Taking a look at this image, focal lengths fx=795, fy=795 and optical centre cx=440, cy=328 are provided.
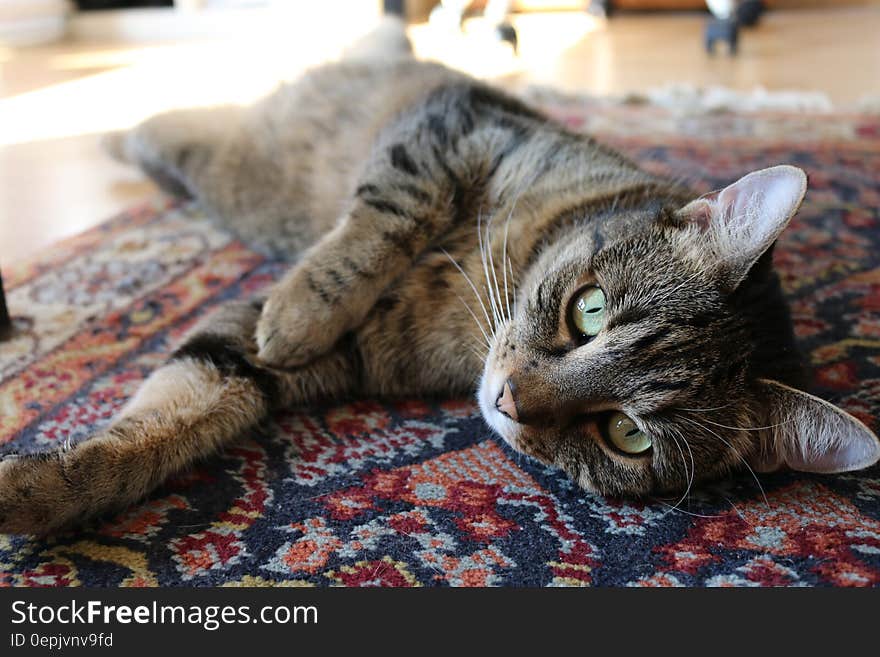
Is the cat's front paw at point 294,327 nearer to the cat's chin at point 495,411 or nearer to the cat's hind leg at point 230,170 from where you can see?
the cat's chin at point 495,411

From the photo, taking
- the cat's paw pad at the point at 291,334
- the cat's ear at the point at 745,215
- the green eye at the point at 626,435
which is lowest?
the green eye at the point at 626,435

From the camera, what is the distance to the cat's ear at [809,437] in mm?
998

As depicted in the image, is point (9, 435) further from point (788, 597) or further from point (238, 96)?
point (238, 96)

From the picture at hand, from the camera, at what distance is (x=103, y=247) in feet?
6.16

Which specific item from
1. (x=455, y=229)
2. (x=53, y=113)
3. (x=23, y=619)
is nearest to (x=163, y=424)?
(x=23, y=619)

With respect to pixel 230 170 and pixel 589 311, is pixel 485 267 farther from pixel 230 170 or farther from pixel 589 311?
pixel 230 170

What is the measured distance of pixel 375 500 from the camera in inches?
42.7

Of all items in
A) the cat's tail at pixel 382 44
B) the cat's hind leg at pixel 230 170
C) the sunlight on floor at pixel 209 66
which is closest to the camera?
the cat's hind leg at pixel 230 170

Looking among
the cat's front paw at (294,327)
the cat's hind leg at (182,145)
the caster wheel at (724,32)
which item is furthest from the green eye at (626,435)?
the caster wheel at (724,32)

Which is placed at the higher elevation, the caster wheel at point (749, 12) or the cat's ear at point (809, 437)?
the caster wheel at point (749, 12)

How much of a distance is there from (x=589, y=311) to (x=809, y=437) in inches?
13.1

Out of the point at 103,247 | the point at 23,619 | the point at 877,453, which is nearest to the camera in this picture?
the point at 23,619

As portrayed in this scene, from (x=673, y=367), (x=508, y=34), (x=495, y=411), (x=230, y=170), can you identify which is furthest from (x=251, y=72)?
(x=673, y=367)

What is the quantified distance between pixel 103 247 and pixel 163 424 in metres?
0.91
